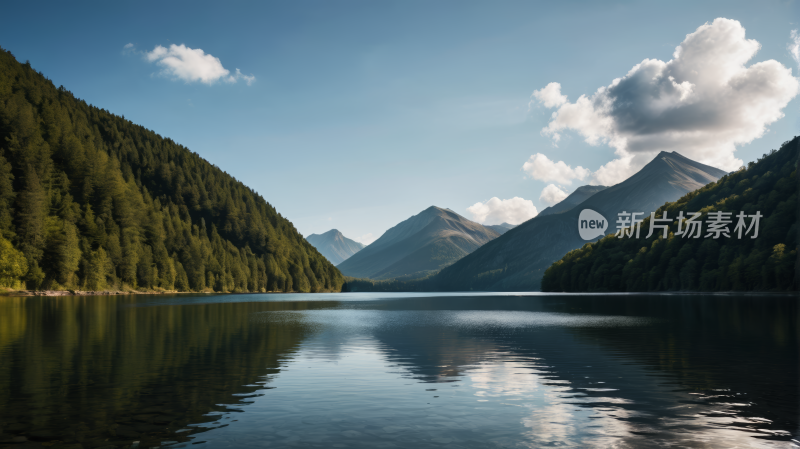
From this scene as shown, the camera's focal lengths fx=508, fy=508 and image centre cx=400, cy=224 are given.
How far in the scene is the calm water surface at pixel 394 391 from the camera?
17047 mm

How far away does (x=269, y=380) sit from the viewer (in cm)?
2722

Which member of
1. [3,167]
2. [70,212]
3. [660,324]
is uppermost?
[3,167]

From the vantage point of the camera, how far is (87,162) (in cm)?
19988

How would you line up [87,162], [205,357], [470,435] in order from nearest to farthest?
[470,435] < [205,357] < [87,162]

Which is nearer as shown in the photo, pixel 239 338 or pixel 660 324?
pixel 239 338

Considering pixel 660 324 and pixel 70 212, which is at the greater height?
pixel 70 212

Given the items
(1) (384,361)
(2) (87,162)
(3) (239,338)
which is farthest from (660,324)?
(2) (87,162)

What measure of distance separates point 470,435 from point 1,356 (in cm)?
3216

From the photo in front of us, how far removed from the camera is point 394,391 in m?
24.9

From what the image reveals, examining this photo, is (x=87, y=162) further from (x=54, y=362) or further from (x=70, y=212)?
(x=54, y=362)

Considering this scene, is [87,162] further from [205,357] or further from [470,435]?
[470,435]

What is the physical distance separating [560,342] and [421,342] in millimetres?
12697

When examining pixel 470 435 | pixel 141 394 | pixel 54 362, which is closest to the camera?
pixel 470 435

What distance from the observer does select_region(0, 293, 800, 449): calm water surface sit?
17.0 metres
